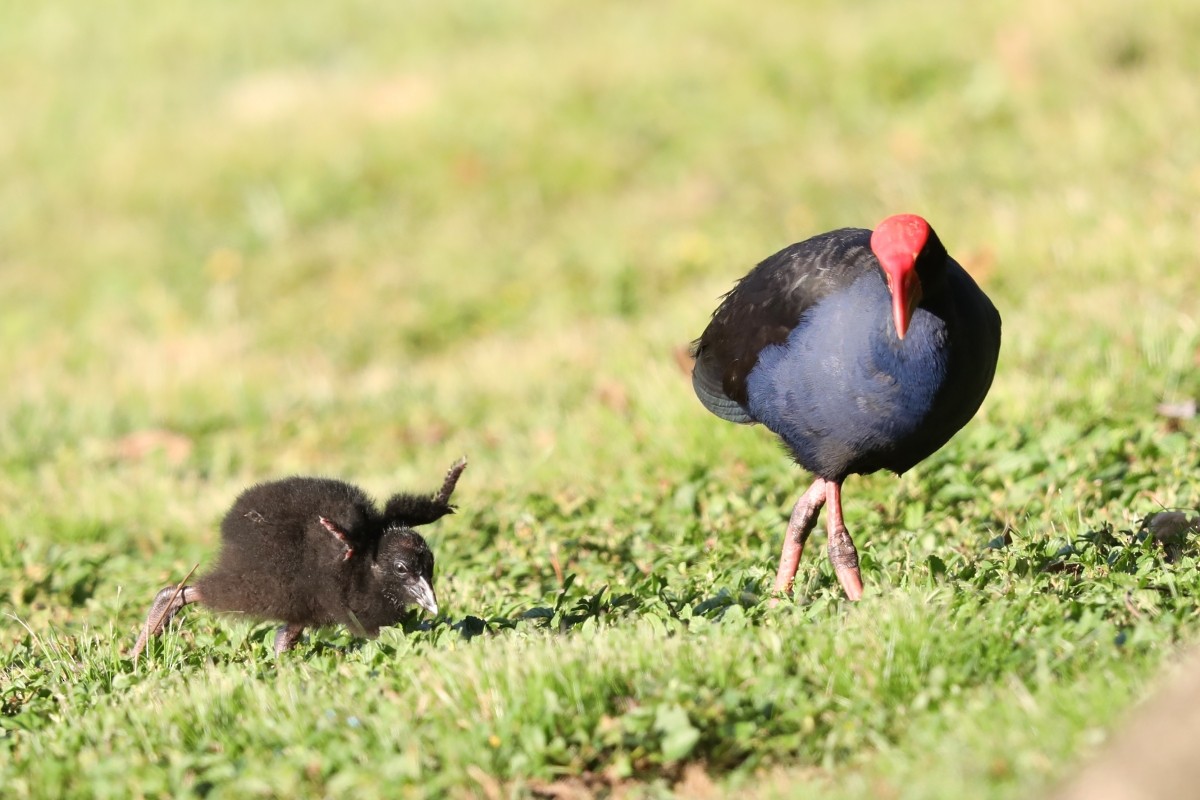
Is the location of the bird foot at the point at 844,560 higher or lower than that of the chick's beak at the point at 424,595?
lower

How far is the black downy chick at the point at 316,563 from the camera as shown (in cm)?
511

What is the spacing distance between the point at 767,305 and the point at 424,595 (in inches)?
63.6

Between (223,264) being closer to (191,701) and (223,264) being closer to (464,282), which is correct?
(464,282)

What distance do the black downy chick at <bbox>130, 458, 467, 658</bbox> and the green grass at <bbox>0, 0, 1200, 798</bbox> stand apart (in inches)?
6.3

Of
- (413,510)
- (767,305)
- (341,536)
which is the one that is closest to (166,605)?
(341,536)

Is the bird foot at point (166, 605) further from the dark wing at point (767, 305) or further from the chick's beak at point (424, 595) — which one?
the dark wing at point (767, 305)

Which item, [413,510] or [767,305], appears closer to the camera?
[767,305]

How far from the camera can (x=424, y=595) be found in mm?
5008

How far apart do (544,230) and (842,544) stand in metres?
A: 8.10

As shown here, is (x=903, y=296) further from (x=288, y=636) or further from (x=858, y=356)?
(x=288, y=636)

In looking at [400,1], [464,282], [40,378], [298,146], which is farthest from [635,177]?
[400,1]

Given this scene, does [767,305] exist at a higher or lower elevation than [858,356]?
higher

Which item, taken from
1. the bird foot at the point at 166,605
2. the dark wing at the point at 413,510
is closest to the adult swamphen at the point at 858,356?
the dark wing at the point at 413,510

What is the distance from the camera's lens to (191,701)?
417cm
